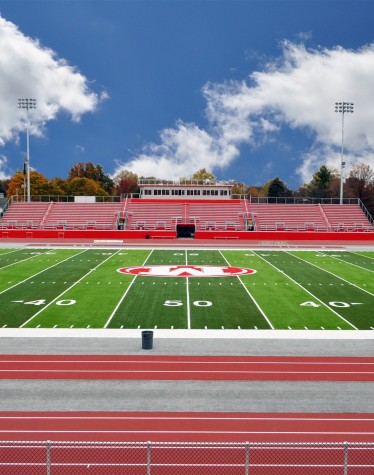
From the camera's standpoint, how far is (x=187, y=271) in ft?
112

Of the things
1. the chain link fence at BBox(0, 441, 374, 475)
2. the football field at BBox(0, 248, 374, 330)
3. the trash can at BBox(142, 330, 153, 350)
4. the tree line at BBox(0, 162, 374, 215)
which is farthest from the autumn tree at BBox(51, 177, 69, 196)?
the chain link fence at BBox(0, 441, 374, 475)

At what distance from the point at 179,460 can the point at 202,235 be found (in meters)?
52.6

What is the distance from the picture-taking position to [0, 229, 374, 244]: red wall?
2435 inches

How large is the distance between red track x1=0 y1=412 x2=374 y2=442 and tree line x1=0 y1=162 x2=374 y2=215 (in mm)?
81182


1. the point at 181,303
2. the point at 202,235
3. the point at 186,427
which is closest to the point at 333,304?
the point at 181,303

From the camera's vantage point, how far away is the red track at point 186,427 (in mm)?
11008

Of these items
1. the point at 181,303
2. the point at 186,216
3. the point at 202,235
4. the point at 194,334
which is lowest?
the point at 194,334

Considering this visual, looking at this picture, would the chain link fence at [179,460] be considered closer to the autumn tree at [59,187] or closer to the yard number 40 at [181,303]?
the yard number 40 at [181,303]

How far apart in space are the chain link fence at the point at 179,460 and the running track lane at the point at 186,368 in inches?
164

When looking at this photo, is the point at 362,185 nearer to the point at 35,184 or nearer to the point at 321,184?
the point at 321,184

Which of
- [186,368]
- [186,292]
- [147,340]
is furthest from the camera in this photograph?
[186,292]

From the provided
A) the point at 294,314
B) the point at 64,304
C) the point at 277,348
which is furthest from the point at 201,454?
the point at 64,304

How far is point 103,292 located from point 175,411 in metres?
15.1

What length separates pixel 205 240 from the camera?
199ft
